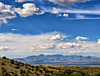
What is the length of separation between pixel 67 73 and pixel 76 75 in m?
3.93

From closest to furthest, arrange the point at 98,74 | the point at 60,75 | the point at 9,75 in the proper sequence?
the point at 9,75, the point at 60,75, the point at 98,74

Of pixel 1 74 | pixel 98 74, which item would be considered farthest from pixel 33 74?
pixel 98 74

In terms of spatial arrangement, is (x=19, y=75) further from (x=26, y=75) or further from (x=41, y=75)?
(x=41, y=75)

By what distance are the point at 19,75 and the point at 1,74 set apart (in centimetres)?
539

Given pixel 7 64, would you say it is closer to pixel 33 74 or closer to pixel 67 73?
pixel 33 74

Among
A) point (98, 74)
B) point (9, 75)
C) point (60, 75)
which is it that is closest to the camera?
point (9, 75)

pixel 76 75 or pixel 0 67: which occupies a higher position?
pixel 0 67

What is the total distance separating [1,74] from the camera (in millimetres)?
45469

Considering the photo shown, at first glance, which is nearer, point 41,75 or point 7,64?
point 41,75

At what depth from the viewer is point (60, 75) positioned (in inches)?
2000

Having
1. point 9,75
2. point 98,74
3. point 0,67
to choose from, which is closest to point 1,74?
point 9,75

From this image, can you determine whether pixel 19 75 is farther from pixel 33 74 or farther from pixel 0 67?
pixel 0 67

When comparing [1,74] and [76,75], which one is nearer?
[1,74]

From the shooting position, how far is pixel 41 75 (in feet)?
168
